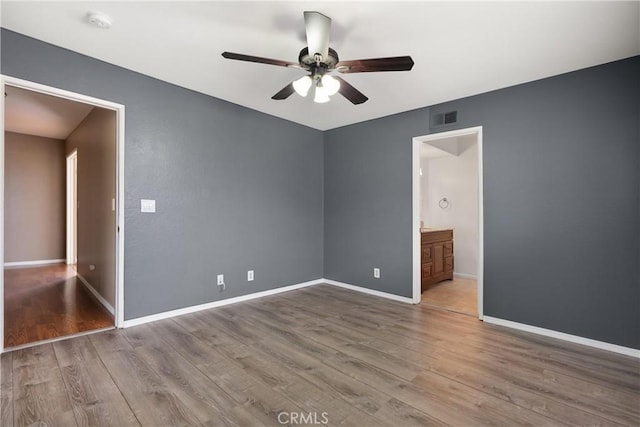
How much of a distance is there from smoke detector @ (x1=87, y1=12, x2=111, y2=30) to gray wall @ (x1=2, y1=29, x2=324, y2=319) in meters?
0.67

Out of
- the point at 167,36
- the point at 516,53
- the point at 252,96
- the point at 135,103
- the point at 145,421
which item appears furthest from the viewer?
the point at 252,96

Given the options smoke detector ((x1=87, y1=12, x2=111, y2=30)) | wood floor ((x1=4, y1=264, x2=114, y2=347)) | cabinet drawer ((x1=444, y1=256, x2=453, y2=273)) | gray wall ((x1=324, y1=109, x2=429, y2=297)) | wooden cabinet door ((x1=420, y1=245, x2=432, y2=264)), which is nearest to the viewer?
smoke detector ((x1=87, y1=12, x2=111, y2=30))

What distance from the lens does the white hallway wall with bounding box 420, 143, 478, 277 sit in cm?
560

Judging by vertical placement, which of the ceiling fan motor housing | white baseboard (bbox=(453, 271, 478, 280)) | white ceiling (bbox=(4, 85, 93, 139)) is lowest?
white baseboard (bbox=(453, 271, 478, 280))

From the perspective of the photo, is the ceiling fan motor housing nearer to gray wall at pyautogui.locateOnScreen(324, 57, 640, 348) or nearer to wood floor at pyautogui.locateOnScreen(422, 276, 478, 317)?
gray wall at pyautogui.locateOnScreen(324, 57, 640, 348)

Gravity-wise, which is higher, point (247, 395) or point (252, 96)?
Answer: point (252, 96)

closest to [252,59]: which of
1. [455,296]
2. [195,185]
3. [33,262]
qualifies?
[195,185]

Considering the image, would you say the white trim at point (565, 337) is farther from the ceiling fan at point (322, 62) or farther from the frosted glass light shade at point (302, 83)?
the frosted glass light shade at point (302, 83)

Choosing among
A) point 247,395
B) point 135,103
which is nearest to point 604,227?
A: point 247,395

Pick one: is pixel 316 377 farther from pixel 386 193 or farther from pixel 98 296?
pixel 98 296

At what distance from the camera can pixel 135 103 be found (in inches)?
117

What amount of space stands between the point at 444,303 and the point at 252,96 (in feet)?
11.6

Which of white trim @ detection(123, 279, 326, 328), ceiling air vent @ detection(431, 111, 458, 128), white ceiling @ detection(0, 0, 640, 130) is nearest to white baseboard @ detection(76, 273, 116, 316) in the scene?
white trim @ detection(123, 279, 326, 328)

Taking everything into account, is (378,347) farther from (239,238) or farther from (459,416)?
(239,238)
